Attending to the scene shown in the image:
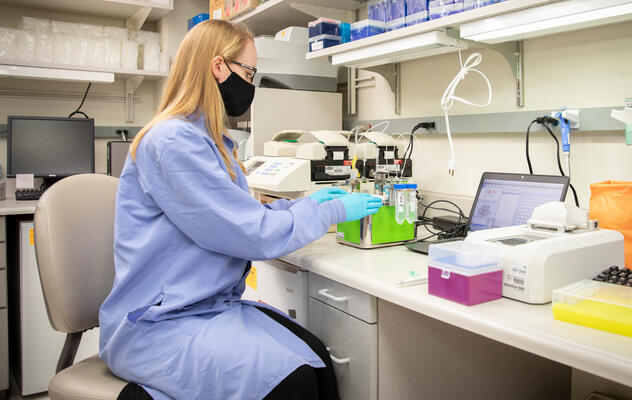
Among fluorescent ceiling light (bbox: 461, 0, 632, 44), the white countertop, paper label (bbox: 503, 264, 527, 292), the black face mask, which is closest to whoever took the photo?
the white countertop

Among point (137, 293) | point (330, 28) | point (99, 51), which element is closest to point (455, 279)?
point (137, 293)

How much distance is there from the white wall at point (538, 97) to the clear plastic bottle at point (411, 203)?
0.47 m

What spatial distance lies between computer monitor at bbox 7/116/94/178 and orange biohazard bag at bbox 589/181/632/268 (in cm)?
259

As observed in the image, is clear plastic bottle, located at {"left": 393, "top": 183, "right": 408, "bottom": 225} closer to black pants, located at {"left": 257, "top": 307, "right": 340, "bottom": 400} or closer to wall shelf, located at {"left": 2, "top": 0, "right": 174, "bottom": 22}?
black pants, located at {"left": 257, "top": 307, "right": 340, "bottom": 400}

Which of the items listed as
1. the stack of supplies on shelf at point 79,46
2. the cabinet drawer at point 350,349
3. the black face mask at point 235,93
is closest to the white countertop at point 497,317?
the cabinet drawer at point 350,349

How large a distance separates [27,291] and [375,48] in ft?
6.15

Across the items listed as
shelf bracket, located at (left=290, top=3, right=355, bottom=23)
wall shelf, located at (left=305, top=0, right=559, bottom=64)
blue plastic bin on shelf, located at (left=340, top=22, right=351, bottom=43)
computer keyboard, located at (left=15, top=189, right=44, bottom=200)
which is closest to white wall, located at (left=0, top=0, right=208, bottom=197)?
computer keyboard, located at (left=15, top=189, right=44, bottom=200)

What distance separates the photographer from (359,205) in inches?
55.9

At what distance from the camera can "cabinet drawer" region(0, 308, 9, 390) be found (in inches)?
85.6

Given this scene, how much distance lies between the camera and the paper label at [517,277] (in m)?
0.99

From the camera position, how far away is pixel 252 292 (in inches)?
72.1

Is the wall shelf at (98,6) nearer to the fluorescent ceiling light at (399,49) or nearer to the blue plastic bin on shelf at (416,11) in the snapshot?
the fluorescent ceiling light at (399,49)

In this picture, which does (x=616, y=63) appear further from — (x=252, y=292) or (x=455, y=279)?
(x=252, y=292)

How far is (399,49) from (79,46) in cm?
199
